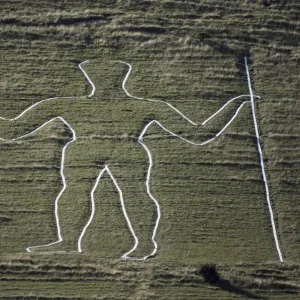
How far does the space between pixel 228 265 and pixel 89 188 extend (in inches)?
200

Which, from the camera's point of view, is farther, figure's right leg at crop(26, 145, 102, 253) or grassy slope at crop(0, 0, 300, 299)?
figure's right leg at crop(26, 145, 102, 253)

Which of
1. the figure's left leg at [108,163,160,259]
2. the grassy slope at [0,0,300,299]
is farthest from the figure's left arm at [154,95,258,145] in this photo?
the figure's left leg at [108,163,160,259]

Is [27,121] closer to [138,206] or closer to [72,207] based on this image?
[72,207]

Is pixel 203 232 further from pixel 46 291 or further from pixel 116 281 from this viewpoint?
pixel 46 291

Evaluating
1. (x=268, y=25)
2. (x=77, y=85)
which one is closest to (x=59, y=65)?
(x=77, y=85)

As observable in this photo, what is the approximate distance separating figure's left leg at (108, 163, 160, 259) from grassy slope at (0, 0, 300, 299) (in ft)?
Answer: 0.87

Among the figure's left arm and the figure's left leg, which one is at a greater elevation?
the figure's left arm

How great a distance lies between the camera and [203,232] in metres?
27.5

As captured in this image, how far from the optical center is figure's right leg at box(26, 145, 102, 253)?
2689cm

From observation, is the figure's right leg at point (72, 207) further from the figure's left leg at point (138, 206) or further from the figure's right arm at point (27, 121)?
the figure's right arm at point (27, 121)

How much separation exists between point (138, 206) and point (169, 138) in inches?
117

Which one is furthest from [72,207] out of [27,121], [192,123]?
[192,123]

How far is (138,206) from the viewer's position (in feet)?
91.4

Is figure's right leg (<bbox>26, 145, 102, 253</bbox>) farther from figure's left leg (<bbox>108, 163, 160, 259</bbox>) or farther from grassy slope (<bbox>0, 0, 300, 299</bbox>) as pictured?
figure's left leg (<bbox>108, 163, 160, 259</bbox>)
